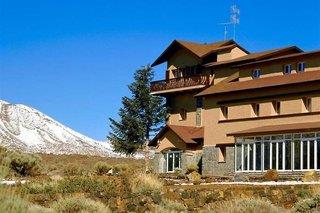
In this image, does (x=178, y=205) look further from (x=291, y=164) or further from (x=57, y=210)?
(x=291, y=164)

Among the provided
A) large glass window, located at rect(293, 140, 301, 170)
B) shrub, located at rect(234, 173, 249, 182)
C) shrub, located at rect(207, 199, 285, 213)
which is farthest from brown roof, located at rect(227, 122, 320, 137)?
shrub, located at rect(207, 199, 285, 213)

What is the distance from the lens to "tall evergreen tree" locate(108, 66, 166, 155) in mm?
58250

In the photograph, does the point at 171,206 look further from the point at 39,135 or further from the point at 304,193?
the point at 39,135

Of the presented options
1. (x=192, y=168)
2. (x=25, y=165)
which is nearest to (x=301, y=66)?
(x=192, y=168)

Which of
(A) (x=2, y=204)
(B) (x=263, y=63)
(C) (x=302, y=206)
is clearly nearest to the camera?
(A) (x=2, y=204)

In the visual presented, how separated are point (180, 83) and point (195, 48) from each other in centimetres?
359

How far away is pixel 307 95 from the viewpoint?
3778cm

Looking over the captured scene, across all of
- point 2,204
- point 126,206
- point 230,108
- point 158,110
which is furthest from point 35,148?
point 2,204

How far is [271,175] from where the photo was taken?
3456 centimetres

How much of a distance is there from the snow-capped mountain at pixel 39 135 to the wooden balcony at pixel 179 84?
68159 millimetres

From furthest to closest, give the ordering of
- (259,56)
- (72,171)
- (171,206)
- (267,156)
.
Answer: (259,56) → (72,171) → (267,156) → (171,206)

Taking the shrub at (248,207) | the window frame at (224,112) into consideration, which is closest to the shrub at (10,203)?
the shrub at (248,207)

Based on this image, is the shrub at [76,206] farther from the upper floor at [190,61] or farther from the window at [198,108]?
the window at [198,108]

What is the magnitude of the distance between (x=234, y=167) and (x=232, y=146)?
1844 mm
